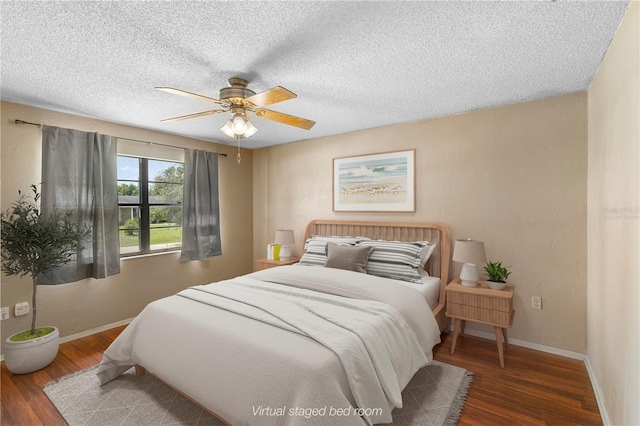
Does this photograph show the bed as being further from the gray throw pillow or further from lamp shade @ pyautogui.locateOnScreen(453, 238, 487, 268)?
lamp shade @ pyautogui.locateOnScreen(453, 238, 487, 268)

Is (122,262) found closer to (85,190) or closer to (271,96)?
(85,190)

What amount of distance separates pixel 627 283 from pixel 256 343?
79.4 inches

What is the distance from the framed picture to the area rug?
185cm

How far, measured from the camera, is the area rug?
1.92 meters

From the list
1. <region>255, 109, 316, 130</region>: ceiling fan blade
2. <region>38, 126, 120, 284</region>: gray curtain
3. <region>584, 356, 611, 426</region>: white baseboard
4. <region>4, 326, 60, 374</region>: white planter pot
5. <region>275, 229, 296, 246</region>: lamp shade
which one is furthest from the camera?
<region>275, 229, 296, 246</region>: lamp shade

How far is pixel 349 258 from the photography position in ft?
10.2

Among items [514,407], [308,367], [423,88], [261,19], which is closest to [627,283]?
[514,407]

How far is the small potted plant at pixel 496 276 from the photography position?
2.69m

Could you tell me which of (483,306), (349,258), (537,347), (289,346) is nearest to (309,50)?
(289,346)

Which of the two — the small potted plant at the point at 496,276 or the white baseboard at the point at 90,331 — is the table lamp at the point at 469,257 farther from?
the white baseboard at the point at 90,331

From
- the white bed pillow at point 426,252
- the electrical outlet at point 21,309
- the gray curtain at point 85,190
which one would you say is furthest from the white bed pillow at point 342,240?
the electrical outlet at point 21,309

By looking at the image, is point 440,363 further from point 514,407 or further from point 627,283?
point 627,283

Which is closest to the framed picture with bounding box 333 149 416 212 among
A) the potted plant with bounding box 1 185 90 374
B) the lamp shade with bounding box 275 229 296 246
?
the lamp shade with bounding box 275 229 296 246

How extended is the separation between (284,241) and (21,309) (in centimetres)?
277
